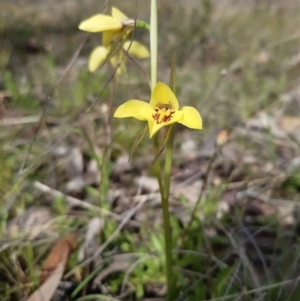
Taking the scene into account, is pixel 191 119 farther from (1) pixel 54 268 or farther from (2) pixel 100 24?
(1) pixel 54 268

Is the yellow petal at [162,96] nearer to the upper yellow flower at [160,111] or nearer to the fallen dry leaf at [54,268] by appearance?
the upper yellow flower at [160,111]

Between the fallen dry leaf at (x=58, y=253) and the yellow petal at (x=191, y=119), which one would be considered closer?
the yellow petal at (x=191, y=119)

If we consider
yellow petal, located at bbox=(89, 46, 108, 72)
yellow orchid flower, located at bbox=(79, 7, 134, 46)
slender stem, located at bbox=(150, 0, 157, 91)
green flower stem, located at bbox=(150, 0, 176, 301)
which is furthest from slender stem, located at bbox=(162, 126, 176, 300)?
yellow petal, located at bbox=(89, 46, 108, 72)

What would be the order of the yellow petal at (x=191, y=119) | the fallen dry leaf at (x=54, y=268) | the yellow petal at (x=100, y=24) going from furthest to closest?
the fallen dry leaf at (x=54, y=268)
the yellow petal at (x=100, y=24)
the yellow petal at (x=191, y=119)

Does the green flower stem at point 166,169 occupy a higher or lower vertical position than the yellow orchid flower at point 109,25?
lower

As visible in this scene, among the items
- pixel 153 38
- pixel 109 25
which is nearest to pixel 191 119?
pixel 153 38

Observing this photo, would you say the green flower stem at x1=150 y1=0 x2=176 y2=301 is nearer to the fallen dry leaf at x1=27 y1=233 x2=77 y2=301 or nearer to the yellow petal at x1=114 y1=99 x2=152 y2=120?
the yellow petal at x1=114 y1=99 x2=152 y2=120

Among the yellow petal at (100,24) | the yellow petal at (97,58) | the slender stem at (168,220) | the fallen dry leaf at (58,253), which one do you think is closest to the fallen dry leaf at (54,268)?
the fallen dry leaf at (58,253)
